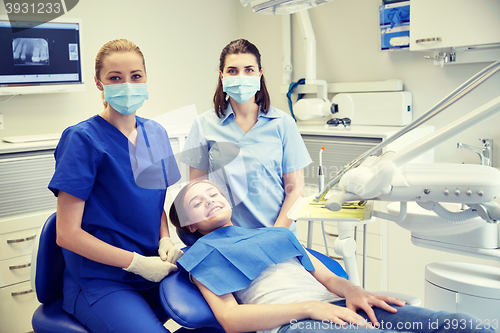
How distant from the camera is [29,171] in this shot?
2068 mm

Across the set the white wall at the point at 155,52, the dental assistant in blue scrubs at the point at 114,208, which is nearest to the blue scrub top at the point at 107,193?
the dental assistant in blue scrubs at the point at 114,208

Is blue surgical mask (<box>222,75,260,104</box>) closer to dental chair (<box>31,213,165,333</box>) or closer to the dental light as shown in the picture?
the dental light

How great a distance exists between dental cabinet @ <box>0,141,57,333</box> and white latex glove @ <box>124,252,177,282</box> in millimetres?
1092

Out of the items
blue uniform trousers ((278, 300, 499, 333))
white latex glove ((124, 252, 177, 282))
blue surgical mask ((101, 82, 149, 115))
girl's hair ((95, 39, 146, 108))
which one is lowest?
blue uniform trousers ((278, 300, 499, 333))

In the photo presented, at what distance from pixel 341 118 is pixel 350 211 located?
1.50 metres

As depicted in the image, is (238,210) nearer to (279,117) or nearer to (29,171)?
(279,117)

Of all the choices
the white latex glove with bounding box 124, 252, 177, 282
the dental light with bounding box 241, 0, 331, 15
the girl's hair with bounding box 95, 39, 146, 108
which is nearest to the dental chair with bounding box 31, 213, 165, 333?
the white latex glove with bounding box 124, 252, 177, 282

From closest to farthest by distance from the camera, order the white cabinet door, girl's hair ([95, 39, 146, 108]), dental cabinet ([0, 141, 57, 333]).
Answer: girl's hair ([95, 39, 146, 108]), the white cabinet door, dental cabinet ([0, 141, 57, 333])

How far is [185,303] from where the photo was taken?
108 centimetres

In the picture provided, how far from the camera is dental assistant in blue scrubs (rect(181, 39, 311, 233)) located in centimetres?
158

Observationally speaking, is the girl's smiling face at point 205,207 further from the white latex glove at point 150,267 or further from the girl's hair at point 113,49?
the girl's hair at point 113,49

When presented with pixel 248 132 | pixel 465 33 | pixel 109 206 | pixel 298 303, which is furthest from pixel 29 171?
pixel 465 33

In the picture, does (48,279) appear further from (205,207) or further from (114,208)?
(205,207)

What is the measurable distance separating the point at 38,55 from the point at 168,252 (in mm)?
1529
